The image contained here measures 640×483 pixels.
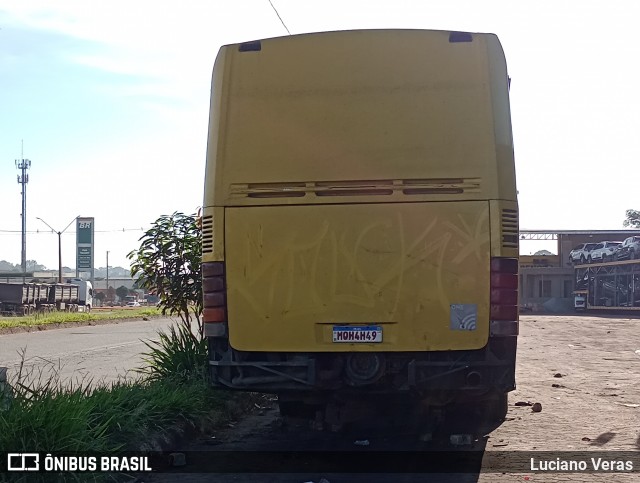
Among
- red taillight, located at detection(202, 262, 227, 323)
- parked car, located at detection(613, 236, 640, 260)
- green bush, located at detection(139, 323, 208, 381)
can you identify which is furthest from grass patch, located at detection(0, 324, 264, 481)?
parked car, located at detection(613, 236, 640, 260)

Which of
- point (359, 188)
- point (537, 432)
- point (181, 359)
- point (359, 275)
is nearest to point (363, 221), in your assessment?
point (359, 188)

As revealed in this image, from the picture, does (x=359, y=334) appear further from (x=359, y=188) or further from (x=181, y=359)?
(x=181, y=359)

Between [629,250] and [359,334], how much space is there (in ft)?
124

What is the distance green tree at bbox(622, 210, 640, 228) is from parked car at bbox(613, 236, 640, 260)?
3380 inches

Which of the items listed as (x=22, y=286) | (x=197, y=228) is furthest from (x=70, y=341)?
(x=22, y=286)

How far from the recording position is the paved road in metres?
13.6

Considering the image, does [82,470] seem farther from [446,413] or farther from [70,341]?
[70,341]

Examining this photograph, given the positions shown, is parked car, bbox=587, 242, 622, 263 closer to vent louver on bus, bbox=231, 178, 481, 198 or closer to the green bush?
the green bush

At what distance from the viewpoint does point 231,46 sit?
6.86 meters

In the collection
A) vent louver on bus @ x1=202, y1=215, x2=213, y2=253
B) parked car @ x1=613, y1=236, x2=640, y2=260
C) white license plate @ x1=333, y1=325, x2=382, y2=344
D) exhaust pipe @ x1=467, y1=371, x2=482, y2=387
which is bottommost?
exhaust pipe @ x1=467, y1=371, x2=482, y2=387

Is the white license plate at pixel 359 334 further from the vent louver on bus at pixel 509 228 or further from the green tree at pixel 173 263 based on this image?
the green tree at pixel 173 263

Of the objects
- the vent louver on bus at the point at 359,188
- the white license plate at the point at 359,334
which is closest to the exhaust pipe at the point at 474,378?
the white license plate at the point at 359,334

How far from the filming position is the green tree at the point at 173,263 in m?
10.4

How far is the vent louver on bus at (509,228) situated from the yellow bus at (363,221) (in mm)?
12
